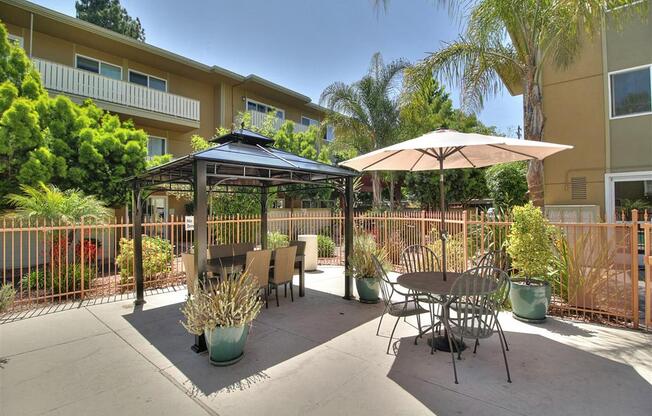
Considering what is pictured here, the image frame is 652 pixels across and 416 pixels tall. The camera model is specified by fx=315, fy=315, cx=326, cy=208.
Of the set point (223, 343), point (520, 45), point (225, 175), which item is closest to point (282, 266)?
point (225, 175)

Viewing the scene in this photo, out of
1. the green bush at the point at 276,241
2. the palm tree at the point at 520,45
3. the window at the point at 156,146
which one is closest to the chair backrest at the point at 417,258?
the palm tree at the point at 520,45

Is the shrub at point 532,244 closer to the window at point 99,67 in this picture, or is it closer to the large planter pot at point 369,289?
the large planter pot at point 369,289

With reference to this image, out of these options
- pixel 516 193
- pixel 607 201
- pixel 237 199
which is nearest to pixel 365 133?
pixel 237 199

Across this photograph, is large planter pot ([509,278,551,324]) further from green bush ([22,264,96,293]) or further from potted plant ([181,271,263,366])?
green bush ([22,264,96,293])

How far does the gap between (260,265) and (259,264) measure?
1.5 inches

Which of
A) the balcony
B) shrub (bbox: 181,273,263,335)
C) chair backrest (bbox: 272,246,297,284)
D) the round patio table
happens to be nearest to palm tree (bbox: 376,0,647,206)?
the round patio table

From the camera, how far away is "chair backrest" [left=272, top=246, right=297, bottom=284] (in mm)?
6004

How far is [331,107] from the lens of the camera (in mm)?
14391

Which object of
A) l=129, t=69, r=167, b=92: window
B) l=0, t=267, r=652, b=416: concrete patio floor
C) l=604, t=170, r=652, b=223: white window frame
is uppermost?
l=129, t=69, r=167, b=92: window

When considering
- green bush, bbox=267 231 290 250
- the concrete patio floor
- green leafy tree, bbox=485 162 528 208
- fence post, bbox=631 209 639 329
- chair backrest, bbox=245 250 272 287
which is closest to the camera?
the concrete patio floor

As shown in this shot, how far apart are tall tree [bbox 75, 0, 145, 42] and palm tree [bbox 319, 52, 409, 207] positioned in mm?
24287

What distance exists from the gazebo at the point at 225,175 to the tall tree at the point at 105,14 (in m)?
28.8

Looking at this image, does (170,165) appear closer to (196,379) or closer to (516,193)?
(196,379)

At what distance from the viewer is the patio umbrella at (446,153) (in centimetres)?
404
